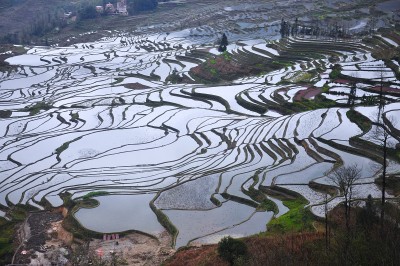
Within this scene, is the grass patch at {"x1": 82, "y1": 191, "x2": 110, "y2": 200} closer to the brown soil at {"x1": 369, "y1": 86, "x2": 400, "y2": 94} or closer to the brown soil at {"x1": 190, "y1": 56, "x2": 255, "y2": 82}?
the brown soil at {"x1": 369, "y1": 86, "x2": 400, "y2": 94}

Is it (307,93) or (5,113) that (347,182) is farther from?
(5,113)

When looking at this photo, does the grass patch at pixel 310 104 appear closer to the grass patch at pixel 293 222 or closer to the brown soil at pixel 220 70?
the brown soil at pixel 220 70

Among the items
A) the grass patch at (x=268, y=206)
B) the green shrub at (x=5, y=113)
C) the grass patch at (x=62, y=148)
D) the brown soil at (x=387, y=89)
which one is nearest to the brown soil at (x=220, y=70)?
the brown soil at (x=387, y=89)

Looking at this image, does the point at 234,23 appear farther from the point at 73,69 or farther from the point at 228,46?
the point at 73,69

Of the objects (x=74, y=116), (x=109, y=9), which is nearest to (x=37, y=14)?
(x=109, y=9)

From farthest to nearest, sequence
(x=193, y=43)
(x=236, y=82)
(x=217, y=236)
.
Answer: (x=193, y=43), (x=236, y=82), (x=217, y=236)

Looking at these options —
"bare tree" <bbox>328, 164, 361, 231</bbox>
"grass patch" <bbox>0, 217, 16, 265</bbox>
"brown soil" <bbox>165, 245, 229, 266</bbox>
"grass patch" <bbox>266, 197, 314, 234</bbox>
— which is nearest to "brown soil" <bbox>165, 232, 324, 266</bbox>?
"brown soil" <bbox>165, 245, 229, 266</bbox>

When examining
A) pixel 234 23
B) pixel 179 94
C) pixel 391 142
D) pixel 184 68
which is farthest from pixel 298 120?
pixel 234 23

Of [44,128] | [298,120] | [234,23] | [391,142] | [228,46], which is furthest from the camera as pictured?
[234,23]
